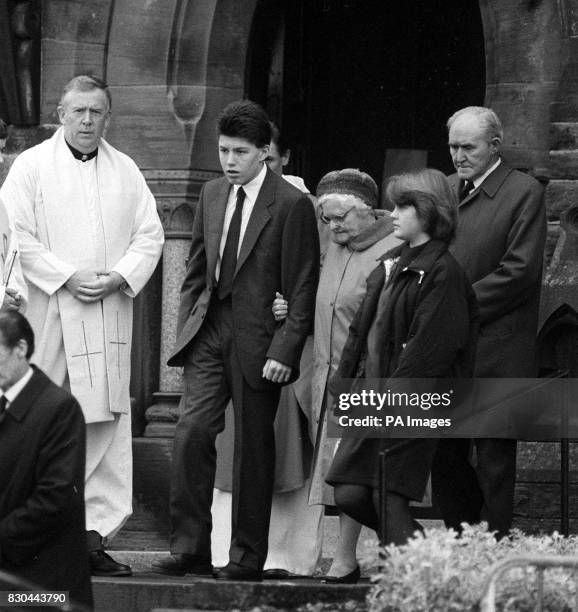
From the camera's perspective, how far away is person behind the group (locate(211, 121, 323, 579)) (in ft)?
31.6

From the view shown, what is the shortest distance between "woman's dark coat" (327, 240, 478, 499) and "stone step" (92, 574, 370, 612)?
456 millimetres

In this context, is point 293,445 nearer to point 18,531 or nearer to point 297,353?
point 297,353

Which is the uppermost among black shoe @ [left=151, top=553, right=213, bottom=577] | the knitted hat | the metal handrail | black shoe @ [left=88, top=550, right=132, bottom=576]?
the knitted hat

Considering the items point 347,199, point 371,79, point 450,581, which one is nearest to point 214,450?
point 347,199

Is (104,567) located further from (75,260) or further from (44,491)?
(44,491)

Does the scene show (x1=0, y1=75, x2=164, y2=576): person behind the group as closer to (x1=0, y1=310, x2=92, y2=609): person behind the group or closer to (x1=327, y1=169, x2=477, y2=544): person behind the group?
(x1=327, y1=169, x2=477, y2=544): person behind the group

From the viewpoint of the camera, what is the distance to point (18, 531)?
7215 mm

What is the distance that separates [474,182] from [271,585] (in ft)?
7.07

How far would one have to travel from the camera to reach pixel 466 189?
929cm

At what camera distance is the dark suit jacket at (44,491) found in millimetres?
7219

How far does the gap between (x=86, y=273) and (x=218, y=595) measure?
209 centimetres

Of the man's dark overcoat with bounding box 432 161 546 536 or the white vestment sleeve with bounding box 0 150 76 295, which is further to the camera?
the white vestment sleeve with bounding box 0 150 76 295

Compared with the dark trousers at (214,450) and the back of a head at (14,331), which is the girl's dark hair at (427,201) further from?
the back of a head at (14,331)

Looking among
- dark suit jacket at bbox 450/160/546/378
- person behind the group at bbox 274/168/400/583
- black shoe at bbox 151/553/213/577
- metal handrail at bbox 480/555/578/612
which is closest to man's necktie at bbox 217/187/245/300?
person behind the group at bbox 274/168/400/583
